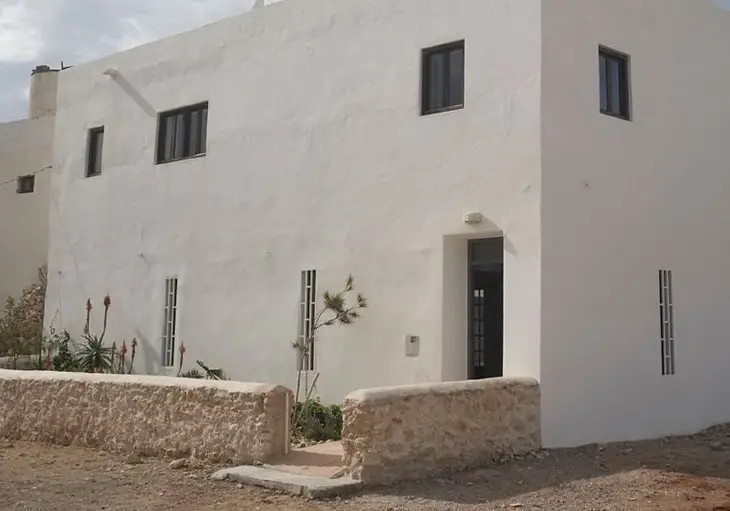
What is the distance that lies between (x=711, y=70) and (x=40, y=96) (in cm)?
1762

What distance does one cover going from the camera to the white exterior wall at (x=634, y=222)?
9.80 m

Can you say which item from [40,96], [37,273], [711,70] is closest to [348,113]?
[711,70]

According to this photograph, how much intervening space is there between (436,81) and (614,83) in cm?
240

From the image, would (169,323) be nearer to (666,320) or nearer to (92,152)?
(92,152)

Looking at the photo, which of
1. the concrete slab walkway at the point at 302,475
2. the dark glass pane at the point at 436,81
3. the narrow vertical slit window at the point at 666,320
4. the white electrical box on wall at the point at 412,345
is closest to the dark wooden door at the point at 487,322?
the white electrical box on wall at the point at 412,345

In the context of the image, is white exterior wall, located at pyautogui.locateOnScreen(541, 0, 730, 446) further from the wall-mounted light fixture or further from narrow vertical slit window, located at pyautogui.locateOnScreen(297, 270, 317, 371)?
narrow vertical slit window, located at pyautogui.locateOnScreen(297, 270, 317, 371)

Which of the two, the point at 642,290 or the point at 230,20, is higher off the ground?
the point at 230,20

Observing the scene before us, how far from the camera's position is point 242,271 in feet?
41.7

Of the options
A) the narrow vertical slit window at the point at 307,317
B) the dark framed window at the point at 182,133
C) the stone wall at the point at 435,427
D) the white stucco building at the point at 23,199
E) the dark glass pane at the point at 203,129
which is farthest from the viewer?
the white stucco building at the point at 23,199

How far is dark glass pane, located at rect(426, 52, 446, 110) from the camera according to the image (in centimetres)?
1094

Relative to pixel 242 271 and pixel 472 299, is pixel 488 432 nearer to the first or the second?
pixel 472 299

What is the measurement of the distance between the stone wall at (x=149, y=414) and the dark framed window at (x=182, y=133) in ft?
16.3

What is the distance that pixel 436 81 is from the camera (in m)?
11.0

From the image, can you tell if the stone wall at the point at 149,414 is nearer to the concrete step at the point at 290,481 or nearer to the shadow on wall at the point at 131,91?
the concrete step at the point at 290,481
